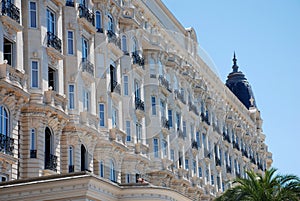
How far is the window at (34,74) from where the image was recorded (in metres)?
39.7

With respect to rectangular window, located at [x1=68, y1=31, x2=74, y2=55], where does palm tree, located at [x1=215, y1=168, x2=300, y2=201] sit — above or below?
below

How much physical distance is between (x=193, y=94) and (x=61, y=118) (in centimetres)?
2910

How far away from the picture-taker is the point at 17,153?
37531 mm

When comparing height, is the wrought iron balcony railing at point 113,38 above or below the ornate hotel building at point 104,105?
above

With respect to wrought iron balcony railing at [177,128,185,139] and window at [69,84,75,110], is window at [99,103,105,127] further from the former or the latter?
wrought iron balcony railing at [177,128,185,139]

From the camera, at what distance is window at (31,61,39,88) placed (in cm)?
3967

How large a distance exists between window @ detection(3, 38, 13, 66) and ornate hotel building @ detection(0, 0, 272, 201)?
0.05 meters

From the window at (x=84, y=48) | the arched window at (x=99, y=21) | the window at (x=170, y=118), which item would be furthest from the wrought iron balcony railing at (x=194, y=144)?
the window at (x=84, y=48)

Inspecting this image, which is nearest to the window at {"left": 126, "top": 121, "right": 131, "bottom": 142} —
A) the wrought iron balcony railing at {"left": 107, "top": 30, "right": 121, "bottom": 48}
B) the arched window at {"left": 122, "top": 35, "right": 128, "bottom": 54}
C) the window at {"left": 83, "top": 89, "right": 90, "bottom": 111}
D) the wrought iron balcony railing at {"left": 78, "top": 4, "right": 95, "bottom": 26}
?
the arched window at {"left": 122, "top": 35, "right": 128, "bottom": 54}

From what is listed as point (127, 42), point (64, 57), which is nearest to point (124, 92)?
point (127, 42)

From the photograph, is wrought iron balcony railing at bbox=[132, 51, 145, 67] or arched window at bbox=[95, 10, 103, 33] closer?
arched window at bbox=[95, 10, 103, 33]

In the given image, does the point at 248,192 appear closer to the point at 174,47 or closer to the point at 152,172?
the point at 152,172

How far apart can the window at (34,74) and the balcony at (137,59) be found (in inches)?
575

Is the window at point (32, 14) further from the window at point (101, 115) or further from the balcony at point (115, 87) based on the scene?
the balcony at point (115, 87)
